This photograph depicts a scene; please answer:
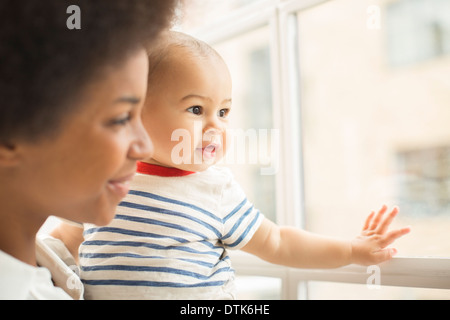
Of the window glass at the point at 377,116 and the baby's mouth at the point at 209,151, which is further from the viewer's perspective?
the window glass at the point at 377,116

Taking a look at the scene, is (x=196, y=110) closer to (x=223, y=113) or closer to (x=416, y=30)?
(x=223, y=113)

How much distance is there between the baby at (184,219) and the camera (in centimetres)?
92

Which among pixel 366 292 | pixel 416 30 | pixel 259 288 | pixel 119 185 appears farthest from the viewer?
pixel 259 288

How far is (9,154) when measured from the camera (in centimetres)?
66

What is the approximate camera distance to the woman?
627mm

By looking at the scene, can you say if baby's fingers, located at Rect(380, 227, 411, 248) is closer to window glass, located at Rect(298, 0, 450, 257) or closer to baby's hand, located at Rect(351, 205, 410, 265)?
baby's hand, located at Rect(351, 205, 410, 265)

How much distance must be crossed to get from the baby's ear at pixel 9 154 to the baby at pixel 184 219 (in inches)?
12.6

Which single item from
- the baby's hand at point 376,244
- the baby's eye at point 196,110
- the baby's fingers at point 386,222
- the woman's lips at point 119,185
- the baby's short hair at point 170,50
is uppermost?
the baby's short hair at point 170,50

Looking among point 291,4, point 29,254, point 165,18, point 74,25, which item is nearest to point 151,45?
point 165,18

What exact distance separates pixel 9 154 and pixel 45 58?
150 millimetres

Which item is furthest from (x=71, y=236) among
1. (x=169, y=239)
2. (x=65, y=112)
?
(x=65, y=112)

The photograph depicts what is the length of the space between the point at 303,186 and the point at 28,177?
2.86 feet

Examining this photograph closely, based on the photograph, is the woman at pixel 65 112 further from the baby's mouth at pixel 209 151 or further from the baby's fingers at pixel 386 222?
the baby's fingers at pixel 386 222

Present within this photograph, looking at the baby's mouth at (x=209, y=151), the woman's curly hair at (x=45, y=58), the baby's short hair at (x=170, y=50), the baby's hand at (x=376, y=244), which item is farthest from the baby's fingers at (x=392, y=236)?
the woman's curly hair at (x=45, y=58)
